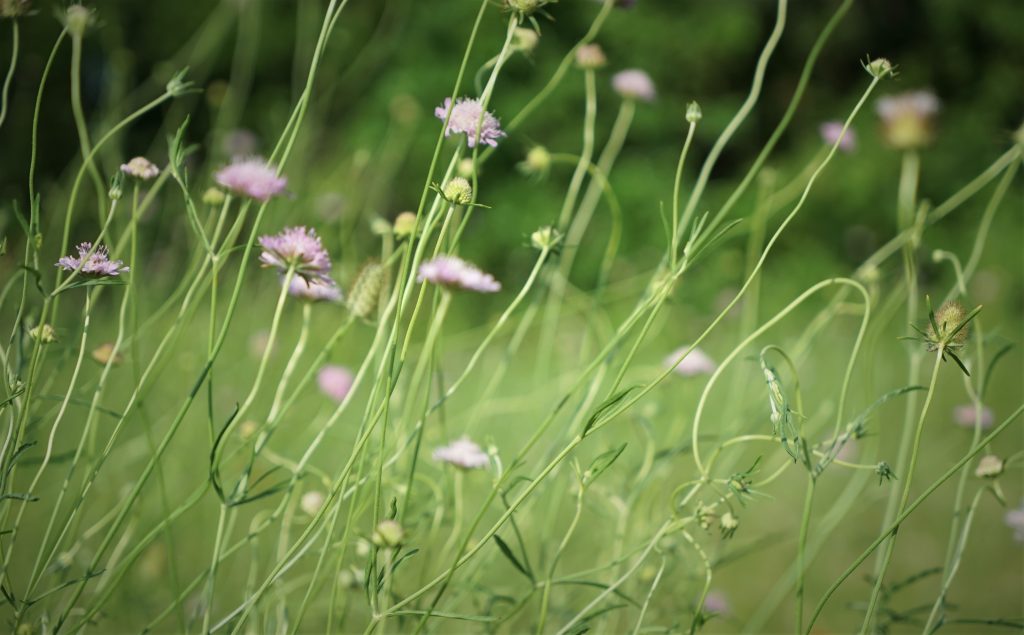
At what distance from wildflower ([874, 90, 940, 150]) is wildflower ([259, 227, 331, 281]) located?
2.63 ft

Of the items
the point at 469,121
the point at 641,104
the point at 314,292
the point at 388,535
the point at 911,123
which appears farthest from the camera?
the point at 641,104

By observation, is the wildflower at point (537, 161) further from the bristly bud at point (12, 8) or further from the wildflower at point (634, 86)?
the bristly bud at point (12, 8)

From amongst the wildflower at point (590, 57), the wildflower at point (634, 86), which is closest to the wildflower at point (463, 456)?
the wildflower at point (590, 57)

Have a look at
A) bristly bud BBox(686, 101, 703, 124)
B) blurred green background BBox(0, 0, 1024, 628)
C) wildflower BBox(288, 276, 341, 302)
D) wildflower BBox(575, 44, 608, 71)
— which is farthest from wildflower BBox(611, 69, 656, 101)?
blurred green background BBox(0, 0, 1024, 628)

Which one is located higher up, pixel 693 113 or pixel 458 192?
pixel 693 113

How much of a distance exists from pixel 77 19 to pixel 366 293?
334mm

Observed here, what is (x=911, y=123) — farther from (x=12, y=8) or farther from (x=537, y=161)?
(x=12, y=8)

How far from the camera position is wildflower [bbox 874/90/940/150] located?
104 centimetres

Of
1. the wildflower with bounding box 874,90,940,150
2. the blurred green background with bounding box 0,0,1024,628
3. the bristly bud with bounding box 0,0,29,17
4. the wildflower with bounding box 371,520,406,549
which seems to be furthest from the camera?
the blurred green background with bounding box 0,0,1024,628

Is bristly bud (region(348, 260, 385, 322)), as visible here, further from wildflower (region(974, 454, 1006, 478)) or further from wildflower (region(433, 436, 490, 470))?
wildflower (region(974, 454, 1006, 478))

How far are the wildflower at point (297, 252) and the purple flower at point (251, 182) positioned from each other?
0.10 ft

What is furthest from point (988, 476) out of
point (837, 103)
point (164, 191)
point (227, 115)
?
point (837, 103)

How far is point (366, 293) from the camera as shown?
0.73m

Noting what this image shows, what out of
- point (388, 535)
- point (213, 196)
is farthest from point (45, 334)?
point (388, 535)
